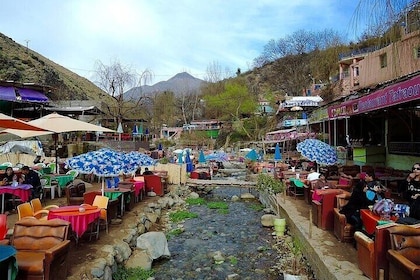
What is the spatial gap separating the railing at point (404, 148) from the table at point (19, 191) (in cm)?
1153

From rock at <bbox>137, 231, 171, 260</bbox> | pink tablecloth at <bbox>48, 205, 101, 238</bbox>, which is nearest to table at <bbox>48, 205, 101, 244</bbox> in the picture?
pink tablecloth at <bbox>48, 205, 101, 238</bbox>

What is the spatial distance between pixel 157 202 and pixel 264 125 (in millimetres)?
39102

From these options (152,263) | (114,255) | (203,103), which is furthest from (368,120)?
(203,103)

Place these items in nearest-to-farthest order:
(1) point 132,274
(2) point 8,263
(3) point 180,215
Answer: (2) point 8,263, (1) point 132,274, (3) point 180,215

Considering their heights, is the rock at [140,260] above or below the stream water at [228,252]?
above

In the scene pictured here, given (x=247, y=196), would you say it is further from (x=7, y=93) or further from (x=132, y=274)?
(x=7, y=93)

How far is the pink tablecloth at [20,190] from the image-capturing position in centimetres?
893

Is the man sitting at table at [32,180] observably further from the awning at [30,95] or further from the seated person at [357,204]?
the awning at [30,95]

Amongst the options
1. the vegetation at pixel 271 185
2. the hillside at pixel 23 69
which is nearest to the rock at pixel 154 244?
the vegetation at pixel 271 185

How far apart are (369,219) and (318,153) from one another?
5.75 m

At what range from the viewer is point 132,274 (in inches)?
286

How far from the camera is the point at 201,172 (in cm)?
2095

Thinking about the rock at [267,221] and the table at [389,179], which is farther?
the rock at [267,221]

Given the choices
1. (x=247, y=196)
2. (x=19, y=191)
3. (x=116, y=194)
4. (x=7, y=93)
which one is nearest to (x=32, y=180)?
(x=19, y=191)
